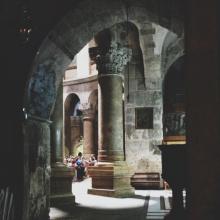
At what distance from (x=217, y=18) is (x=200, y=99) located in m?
0.50

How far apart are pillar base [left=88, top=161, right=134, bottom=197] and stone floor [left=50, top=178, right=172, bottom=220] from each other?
24 cm

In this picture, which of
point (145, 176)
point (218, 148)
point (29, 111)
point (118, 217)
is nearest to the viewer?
point (218, 148)

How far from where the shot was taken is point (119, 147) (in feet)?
38.4

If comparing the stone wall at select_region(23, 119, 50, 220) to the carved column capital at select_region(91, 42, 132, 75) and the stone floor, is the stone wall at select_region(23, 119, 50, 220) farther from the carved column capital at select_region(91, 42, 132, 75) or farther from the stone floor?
the carved column capital at select_region(91, 42, 132, 75)

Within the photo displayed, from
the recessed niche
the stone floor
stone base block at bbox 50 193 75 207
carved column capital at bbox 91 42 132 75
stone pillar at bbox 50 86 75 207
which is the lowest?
the stone floor

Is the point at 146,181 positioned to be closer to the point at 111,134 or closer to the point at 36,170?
the point at 111,134

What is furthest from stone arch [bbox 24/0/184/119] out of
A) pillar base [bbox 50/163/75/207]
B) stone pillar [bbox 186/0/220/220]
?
stone pillar [bbox 186/0/220/220]

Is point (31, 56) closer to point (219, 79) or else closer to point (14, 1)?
point (14, 1)

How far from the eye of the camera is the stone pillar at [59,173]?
388 inches

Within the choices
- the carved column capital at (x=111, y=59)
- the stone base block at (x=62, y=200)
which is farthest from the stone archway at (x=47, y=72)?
the carved column capital at (x=111, y=59)

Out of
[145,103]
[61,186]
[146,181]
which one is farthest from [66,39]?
[146,181]

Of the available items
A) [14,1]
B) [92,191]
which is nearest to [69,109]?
[92,191]

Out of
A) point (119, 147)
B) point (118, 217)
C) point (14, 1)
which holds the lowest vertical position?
point (118, 217)

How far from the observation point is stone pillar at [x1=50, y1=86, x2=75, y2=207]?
984 centimetres
